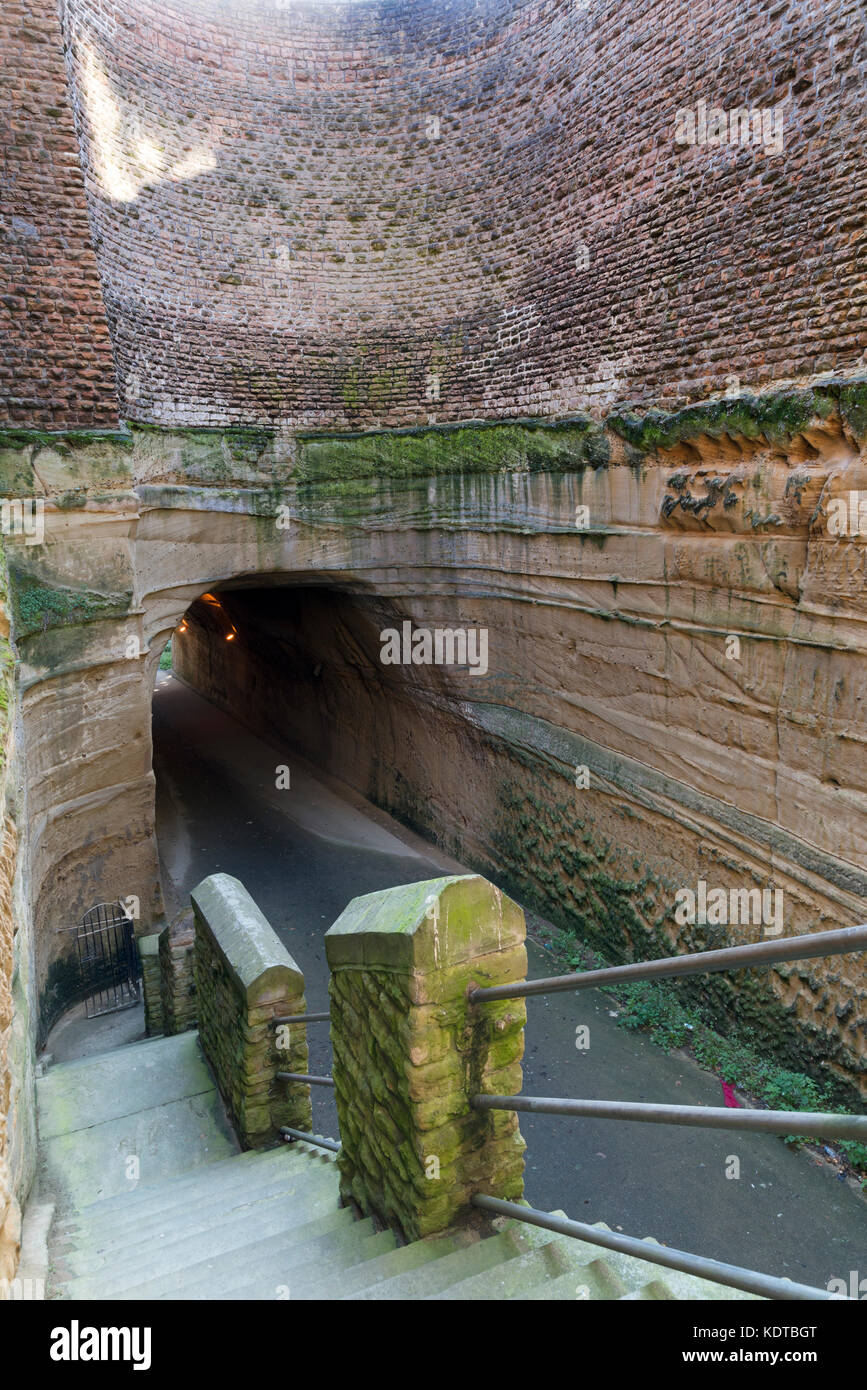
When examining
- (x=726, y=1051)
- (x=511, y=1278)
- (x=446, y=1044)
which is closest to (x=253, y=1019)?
(x=446, y=1044)

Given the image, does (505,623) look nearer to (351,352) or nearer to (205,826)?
(351,352)

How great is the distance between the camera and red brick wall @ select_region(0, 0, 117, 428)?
8.46 meters

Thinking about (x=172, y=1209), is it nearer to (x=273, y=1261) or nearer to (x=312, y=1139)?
(x=312, y=1139)

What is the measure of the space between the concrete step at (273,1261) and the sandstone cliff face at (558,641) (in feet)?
14.7

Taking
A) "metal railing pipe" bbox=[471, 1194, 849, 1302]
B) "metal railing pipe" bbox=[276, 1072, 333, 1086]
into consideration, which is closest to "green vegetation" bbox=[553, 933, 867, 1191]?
"metal railing pipe" bbox=[276, 1072, 333, 1086]

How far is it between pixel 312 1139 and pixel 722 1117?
12.9 feet

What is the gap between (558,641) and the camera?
382 inches

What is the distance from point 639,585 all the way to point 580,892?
3.65 meters

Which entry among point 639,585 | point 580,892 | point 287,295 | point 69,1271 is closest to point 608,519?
point 639,585

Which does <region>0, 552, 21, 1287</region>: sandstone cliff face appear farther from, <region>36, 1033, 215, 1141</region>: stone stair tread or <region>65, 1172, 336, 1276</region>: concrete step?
<region>36, 1033, 215, 1141</region>: stone stair tread

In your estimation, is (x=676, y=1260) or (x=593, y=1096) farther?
(x=593, y=1096)

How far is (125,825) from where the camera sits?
980 centimetres

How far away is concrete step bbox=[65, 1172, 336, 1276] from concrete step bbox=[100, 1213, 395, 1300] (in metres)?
0.32

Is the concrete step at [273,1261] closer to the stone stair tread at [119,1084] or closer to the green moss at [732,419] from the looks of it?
the stone stair tread at [119,1084]
